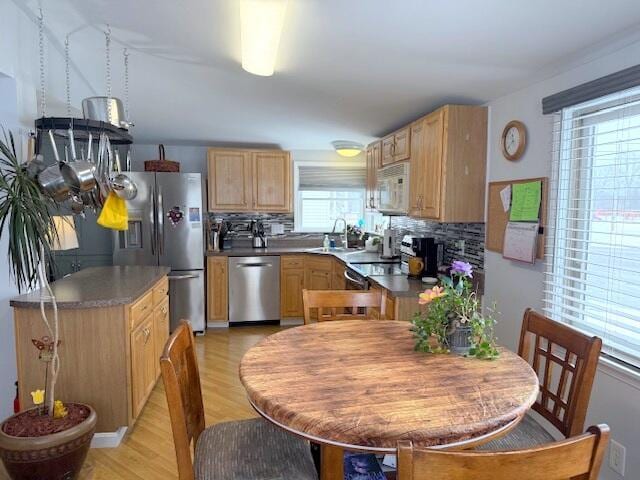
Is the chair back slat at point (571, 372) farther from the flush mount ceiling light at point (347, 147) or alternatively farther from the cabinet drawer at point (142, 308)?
the flush mount ceiling light at point (347, 147)

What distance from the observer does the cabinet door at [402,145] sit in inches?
129

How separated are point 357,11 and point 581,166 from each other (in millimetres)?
1355

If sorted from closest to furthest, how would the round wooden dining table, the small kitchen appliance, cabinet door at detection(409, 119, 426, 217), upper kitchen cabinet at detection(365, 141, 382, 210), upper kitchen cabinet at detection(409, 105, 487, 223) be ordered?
the round wooden dining table → upper kitchen cabinet at detection(409, 105, 487, 223) → cabinet door at detection(409, 119, 426, 217) → the small kitchen appliance → upper kitchen cabinet at detection(365, 141, 382, 210)

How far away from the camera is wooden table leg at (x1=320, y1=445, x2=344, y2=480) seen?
1312mm

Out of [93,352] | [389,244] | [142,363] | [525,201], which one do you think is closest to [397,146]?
[389,244]

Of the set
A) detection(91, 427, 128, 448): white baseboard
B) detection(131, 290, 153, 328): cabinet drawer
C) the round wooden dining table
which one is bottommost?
detection(91, 427, 128, 448): white baseboard

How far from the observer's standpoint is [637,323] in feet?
5.86

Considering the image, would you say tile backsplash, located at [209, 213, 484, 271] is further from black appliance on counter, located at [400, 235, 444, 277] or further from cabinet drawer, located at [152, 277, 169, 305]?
cabinet drawer, located at [152, 277, 169, 305]

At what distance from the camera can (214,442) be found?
1.46 m

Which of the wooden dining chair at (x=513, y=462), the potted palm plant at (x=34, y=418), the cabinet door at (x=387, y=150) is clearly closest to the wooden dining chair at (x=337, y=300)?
the potted palm plant at (x=34, y=418)

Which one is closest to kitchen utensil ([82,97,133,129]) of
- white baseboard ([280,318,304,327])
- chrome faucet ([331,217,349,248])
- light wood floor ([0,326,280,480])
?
light wood floor ([0,326,280,480])

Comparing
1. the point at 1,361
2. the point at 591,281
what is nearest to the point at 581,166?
the point at 591,281

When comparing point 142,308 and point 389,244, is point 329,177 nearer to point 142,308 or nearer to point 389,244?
point 389,244

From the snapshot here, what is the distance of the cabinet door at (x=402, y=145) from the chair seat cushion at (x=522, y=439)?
2245 mm
